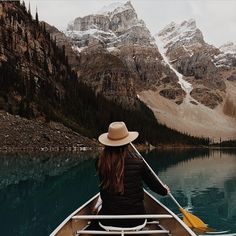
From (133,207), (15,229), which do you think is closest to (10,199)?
(15,229)

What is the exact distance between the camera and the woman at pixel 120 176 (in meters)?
8.67

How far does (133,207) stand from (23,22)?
494 feet

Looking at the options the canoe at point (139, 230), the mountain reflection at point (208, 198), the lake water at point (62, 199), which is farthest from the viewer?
the mountain reflection at point (208, 198)

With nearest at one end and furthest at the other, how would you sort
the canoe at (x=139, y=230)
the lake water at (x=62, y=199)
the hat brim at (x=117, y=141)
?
1. the hat brim at (x=117, y=141)
2. the canoe at (x=139, y=230)
3. the lake water at (x=62, y=199)

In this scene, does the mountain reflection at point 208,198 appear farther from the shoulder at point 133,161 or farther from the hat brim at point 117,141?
the hat brim at point 117,141

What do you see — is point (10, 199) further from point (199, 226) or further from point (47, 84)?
point (47, 84)

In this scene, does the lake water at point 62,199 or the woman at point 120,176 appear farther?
the lake water at point 62,199

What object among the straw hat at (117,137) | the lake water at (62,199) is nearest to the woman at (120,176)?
the straw hat at (117,137)

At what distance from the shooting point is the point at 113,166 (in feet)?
28.3

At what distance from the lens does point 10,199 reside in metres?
29.3

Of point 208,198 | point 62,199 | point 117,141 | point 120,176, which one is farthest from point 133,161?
point 208,198

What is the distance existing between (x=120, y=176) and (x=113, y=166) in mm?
261

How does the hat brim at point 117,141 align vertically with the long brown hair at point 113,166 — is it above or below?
above

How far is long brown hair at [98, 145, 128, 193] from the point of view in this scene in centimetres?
863
